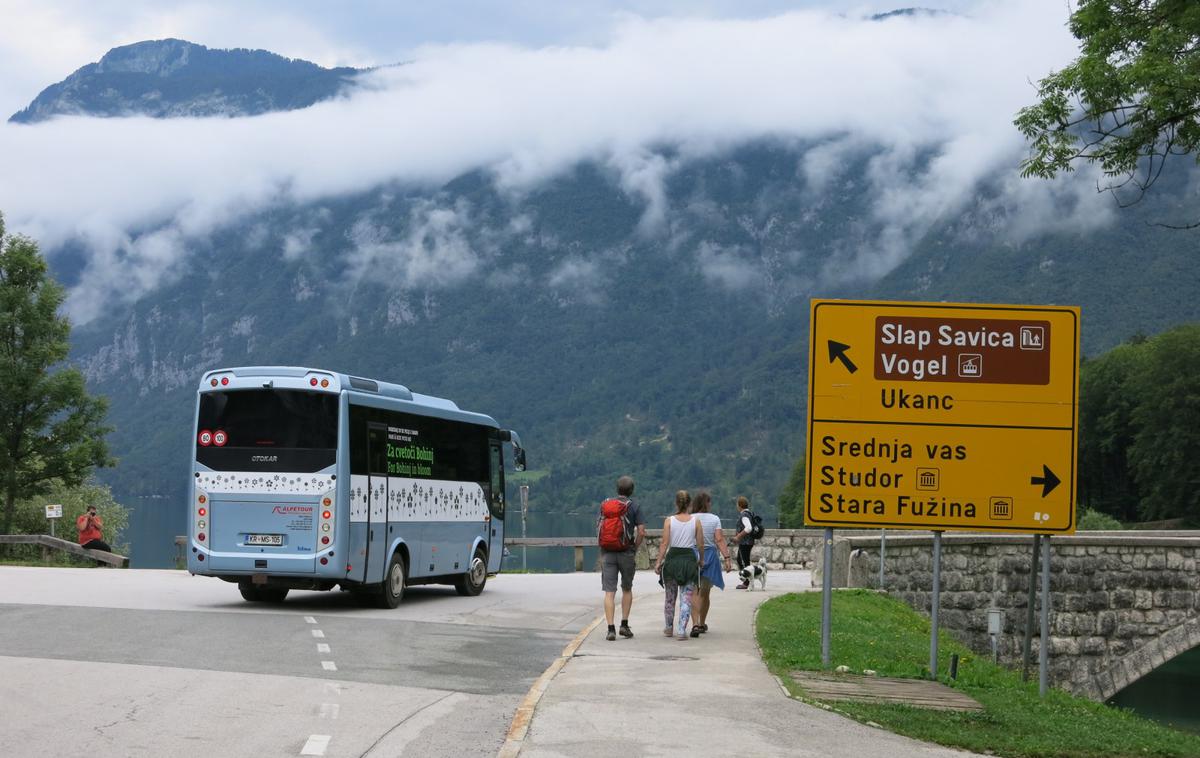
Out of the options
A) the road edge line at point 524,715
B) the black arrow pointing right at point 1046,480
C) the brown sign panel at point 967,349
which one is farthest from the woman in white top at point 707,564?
the black arrow pointing right at point 1046,480

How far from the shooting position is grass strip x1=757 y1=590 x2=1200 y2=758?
9.97 m

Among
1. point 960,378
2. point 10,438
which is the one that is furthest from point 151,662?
point 10,438

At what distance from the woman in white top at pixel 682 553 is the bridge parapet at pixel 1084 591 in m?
12.9

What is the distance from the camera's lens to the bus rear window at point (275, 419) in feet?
64.5

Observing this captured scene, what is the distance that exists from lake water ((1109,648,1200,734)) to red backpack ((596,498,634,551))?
38.1 meters

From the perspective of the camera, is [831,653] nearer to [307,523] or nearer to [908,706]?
[908,706]

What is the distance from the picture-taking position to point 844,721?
10.4 meters

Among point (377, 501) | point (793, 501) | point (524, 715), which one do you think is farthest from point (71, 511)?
point (793, 501)

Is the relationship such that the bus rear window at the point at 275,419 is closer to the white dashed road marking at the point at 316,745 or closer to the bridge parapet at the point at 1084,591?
the white dashed road marking at the point at 316,745

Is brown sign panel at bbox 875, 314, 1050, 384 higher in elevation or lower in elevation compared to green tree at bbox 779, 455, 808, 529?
higher

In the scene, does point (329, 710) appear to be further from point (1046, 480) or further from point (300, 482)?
point (300, 482)

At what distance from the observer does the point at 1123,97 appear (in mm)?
15117

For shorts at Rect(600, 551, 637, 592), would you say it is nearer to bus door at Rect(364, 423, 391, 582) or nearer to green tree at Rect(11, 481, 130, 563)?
bus door at Rect(364, 423, 391, 582)

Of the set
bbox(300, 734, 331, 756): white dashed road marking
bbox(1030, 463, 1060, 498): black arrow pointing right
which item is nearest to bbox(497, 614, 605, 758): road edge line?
bbox(300, 734, 331, 756): white dashed road marking
